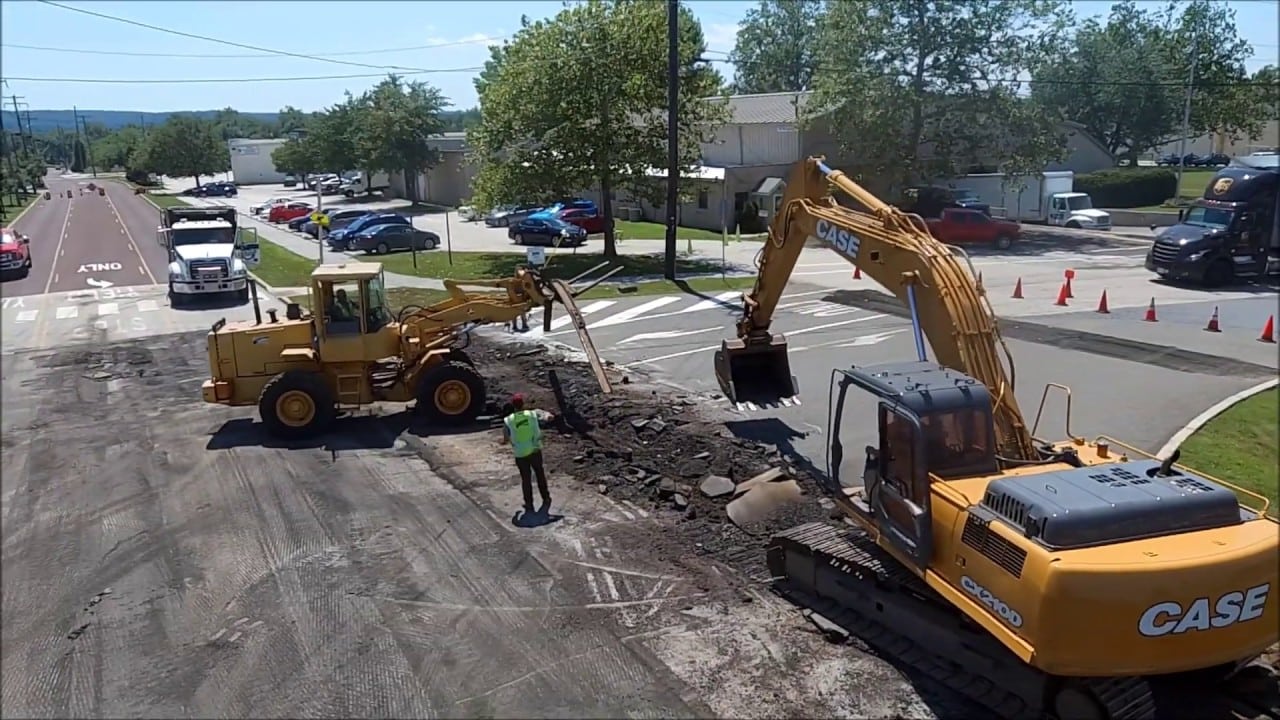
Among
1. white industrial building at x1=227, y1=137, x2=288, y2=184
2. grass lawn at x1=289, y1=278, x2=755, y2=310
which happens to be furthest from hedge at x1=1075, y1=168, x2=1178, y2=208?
white industrial building at x1=227, y1=137, x2=288, y2=184

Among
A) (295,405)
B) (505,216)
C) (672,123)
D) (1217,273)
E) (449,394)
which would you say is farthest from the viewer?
(505,216)

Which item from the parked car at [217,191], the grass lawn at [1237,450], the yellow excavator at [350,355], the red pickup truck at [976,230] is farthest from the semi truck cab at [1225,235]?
the parked car at [217,191]

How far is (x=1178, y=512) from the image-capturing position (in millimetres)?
7121

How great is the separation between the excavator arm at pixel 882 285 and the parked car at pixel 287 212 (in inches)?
1920

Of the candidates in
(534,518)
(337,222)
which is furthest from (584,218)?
(534,518)

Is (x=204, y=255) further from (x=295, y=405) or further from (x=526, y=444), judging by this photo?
(x=526, y=444)

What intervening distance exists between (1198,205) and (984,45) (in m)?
15.5

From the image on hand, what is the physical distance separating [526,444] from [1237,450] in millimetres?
10185

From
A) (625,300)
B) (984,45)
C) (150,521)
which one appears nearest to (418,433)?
(150,521)

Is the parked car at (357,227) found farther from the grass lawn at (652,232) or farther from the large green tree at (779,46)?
the large green tree at (779,46)

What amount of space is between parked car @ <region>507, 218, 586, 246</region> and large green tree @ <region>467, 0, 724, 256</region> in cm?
847

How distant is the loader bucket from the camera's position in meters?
15.2

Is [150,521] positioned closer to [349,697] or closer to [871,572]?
[349,697]

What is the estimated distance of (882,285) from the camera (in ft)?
38.8
